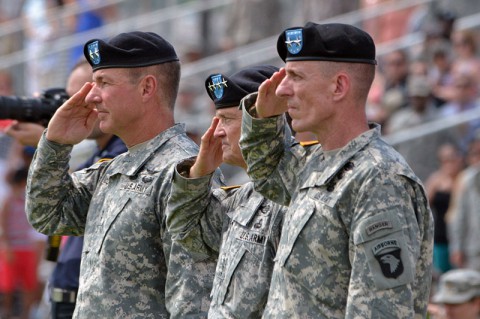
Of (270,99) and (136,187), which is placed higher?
(270,99)

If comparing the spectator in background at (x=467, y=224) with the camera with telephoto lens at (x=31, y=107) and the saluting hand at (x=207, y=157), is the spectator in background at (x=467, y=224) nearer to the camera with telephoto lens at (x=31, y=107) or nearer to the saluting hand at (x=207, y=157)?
the camera with telephoto lens at (x=31, y=107)

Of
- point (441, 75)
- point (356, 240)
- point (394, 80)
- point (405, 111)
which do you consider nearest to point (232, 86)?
point (356, 240)

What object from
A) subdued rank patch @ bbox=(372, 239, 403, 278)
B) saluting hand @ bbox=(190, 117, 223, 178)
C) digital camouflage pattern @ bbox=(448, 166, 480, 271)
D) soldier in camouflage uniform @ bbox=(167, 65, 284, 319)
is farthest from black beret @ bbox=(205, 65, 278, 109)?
digital camouflage pattern @ bbox=(448, 166, 480, 271)

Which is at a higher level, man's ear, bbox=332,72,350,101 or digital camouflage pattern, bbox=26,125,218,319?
man's ear, bbox=332,72,350,101

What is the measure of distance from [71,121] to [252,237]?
111cm

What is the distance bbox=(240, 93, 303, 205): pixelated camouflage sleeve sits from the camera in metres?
4.75

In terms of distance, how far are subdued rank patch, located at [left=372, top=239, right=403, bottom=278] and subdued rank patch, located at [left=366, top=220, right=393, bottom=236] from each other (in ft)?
0.14

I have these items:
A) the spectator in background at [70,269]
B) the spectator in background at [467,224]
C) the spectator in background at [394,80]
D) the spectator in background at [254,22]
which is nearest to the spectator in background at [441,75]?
the spectator in background at [394,80]

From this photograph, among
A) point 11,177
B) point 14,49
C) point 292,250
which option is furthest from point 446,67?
point 292,250

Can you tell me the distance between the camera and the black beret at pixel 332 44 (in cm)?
447

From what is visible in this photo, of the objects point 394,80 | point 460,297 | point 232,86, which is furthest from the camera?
point 394,80

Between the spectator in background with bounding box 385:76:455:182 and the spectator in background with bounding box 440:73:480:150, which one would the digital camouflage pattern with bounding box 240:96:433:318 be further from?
the spectator in background with bounding box 440:73:480:150

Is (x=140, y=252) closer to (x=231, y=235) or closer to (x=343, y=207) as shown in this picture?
(x=231, y=235)

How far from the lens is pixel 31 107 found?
6461 mm
